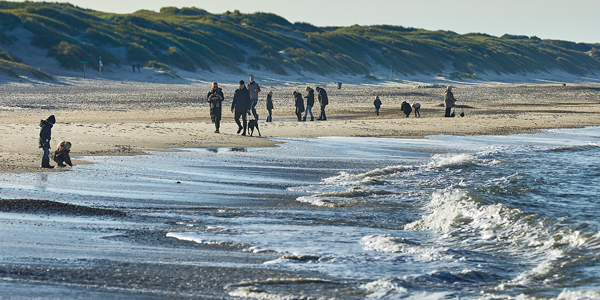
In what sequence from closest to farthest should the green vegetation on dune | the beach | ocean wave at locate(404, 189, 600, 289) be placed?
1. the beach
2. ocean wave at locate(404, 189, 600, 289)
3. the green vegetation on dune

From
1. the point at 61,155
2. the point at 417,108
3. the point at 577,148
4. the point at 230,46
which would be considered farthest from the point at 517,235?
the point at 230,46

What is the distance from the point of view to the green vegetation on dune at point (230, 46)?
54312 millimetres

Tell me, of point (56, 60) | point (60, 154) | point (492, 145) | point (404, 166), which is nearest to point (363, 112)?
point (492, 145)

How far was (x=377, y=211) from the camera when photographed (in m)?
7.39

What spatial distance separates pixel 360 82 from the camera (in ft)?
209

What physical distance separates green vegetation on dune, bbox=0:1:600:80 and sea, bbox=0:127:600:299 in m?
41.6

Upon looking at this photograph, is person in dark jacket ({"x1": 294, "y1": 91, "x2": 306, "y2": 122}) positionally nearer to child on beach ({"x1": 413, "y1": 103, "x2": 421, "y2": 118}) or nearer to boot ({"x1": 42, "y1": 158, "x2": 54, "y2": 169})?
child on beach ({"x1": 413, "y1": 103, "x2": 421, "y2": 118})

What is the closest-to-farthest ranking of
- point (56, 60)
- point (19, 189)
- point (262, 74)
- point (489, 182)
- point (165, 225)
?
point (165, 225) → point (19, 189) → point (489, 182) → point (56, 60) → point (262, 74)

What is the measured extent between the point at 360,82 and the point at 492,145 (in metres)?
48.9

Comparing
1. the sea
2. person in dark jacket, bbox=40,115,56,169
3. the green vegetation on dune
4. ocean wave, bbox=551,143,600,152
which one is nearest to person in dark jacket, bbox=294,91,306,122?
the sea

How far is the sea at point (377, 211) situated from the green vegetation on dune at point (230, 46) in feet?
136

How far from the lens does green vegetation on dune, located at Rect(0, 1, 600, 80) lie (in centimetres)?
5431

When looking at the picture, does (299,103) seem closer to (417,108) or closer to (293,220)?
(417,108)

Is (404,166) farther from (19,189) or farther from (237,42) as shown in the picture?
(237,42)
